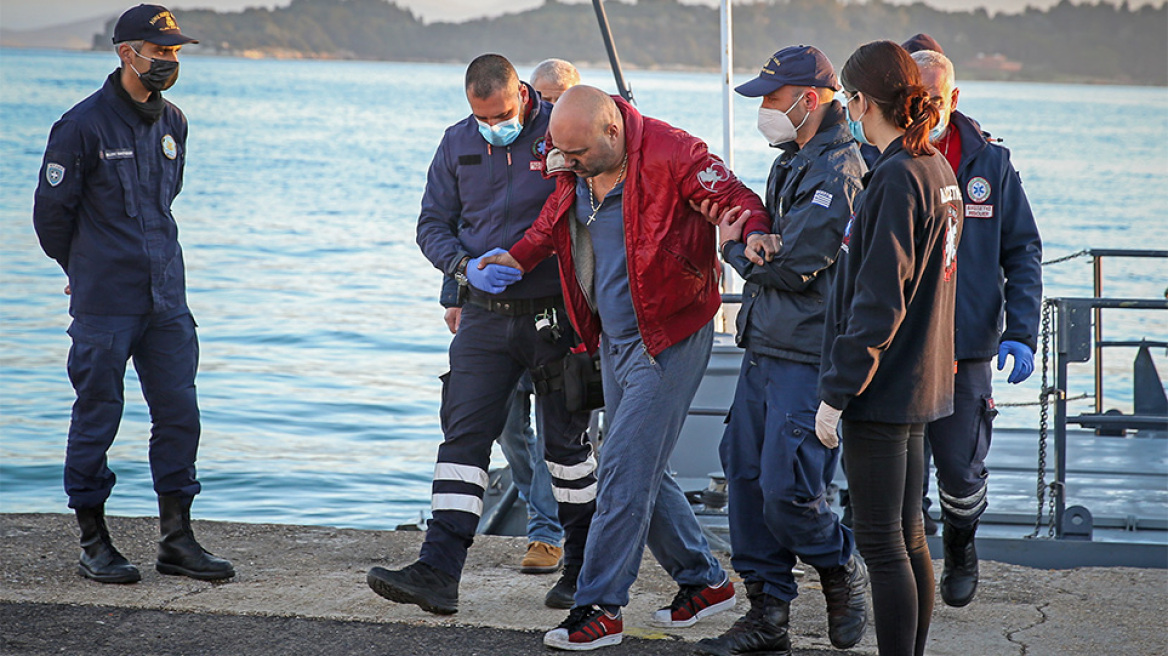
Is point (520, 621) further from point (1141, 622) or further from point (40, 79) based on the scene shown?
point (40, 79)

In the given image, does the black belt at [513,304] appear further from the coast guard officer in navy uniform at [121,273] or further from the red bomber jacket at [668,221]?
the coast guard officer in navy uniform at [121,273]

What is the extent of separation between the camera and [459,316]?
459 centimetres

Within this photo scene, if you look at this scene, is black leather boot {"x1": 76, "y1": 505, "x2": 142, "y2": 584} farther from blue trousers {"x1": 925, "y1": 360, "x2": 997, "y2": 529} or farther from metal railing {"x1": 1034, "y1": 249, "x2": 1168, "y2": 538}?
metal railing {"x1": 1034, "y1": 249, "x2": 1168, "y2": 538}

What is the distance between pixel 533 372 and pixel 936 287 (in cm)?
153

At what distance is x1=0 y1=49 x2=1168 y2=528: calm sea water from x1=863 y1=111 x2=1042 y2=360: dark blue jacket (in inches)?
271

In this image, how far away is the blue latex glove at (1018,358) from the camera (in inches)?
155

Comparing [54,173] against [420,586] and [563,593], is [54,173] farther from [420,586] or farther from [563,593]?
[563,593]

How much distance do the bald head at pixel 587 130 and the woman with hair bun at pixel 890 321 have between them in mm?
790

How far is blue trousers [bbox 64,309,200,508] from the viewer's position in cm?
445

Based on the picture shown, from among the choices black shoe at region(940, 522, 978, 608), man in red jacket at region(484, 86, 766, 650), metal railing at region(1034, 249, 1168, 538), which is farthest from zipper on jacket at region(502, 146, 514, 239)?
metal railing at region(1034, 249, 1168, 538)

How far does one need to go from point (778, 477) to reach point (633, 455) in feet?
1.48

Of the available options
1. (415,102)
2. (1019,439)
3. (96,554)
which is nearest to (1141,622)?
(96,554)

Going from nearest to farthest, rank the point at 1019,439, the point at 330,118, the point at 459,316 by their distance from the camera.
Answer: the point at 459,316, the point at 1019,439, the point at 330,118

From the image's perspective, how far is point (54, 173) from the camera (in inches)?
172
